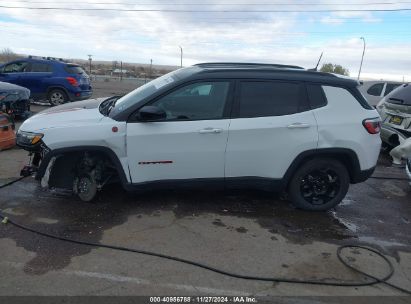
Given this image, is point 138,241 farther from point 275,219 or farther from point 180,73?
point 180,73

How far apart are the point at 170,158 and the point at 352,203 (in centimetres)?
285

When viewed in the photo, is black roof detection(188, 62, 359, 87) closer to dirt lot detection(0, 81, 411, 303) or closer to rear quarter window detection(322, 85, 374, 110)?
rear quarter window detection(322, 85, 374, 110)

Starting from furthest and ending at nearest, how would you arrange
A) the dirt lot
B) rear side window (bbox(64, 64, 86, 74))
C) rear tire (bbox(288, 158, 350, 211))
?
rear side window (bbox(64, 64, 86, 74)), rear tire (bbox(288, 158, 350, 211)), the dirt lot

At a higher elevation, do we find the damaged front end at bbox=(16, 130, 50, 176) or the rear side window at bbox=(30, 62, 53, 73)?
the rear side window at bbox=(30, 62, 53, 73)

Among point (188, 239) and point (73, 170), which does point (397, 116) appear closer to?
point (188, 239)

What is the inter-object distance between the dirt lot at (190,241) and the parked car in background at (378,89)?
7110 millimetres

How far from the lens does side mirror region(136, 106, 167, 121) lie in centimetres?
445

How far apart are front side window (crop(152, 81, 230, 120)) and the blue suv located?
10590mm

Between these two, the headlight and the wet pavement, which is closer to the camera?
the wet pavement

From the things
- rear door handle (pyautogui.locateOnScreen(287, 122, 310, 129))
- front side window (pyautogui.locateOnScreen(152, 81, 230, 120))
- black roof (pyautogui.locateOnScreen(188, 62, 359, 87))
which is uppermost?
black roof (pyautogui.locateOnScreen(188, 62, 359, 87))

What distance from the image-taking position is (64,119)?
4.70 meters

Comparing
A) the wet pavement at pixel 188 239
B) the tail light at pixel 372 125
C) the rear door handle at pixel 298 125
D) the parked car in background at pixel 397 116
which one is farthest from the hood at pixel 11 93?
the parked car in background at pixel 397 116

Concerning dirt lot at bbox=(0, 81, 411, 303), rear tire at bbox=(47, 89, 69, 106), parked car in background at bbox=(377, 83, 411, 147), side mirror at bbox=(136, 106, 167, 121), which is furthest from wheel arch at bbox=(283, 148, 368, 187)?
rear tire at bbox=(47, 89, 69, 106)

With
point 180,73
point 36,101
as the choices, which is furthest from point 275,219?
point 36,101
